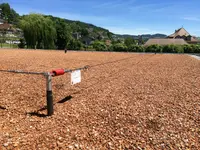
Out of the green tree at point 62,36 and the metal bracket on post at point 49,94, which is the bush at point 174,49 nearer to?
the green tree at point 62,36

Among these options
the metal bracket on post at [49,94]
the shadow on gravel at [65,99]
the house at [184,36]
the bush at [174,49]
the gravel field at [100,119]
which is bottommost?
the gravel field at [100,119]

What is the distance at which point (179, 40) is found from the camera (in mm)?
64000

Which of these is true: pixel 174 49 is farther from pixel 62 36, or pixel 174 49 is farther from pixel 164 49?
pixel 62 36

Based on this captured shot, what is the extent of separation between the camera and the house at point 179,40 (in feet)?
209

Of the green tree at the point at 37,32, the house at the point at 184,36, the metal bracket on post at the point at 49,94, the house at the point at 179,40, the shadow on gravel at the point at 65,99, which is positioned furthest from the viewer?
the house at the point at 184,36

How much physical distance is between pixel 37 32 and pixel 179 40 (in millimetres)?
49543

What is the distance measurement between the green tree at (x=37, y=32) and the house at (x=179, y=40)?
39073mm

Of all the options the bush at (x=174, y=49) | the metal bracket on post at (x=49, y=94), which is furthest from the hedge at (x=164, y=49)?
the metal bracket on post at (x=49, y=94)

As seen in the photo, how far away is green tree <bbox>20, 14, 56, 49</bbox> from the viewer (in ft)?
112

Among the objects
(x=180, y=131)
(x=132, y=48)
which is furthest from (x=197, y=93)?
(x=132, y=48)

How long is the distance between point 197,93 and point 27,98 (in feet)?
14.6

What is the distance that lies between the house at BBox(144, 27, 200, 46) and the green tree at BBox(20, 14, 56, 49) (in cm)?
3907

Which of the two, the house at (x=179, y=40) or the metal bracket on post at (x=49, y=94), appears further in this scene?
the house at (x=179, y=40)

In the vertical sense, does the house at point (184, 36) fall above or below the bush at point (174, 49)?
above
